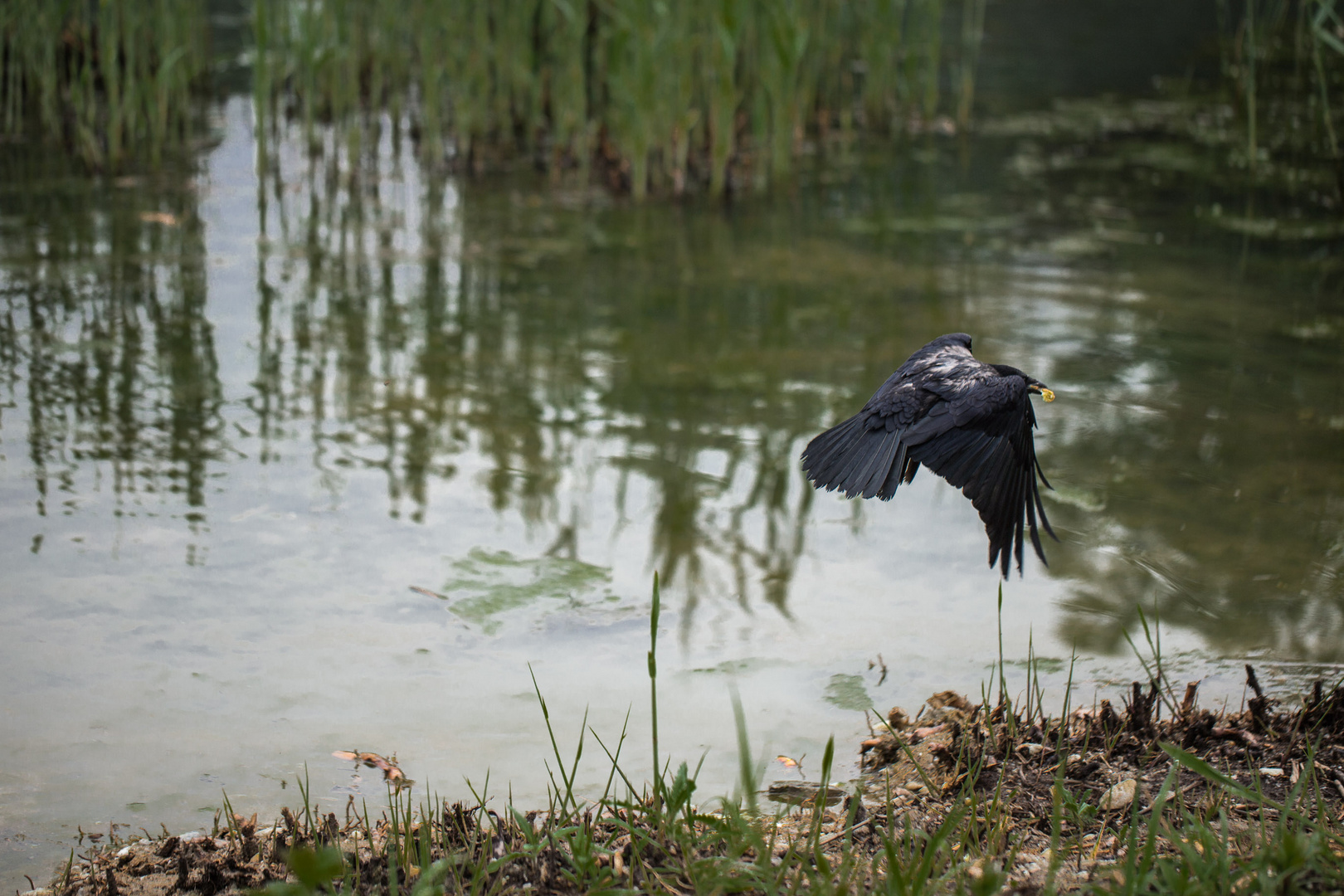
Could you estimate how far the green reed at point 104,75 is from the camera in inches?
213

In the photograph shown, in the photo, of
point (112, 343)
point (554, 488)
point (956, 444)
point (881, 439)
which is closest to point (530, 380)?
point (554, 488)

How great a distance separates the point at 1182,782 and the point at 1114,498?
126 cm

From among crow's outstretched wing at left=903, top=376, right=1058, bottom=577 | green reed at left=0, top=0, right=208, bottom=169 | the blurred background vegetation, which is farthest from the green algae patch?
green reed at left=0, top=0, right=208, bottom=169

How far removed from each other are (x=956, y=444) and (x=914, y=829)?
0.61 meters

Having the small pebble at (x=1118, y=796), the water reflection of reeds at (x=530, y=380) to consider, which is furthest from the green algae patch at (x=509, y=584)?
the small pebble at (x=1118, y=796)

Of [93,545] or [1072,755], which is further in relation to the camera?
[93,545]

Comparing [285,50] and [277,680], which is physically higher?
[285,50]

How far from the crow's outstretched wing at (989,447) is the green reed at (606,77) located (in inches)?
143

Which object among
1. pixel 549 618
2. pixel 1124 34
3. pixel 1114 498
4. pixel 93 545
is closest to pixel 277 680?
pixel 549 618

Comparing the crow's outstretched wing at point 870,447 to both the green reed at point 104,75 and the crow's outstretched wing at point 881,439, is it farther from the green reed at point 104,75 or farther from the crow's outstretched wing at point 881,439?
the green reed at point 104,75

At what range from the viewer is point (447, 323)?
4207 mm

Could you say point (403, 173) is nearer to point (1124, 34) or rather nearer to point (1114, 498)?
point (1114, 498)

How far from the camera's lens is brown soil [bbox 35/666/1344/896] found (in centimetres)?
167

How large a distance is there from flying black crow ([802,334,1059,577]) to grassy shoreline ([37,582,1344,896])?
33cm
